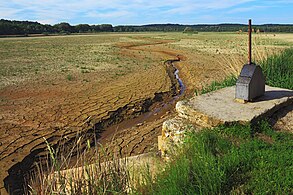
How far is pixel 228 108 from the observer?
5352 mm

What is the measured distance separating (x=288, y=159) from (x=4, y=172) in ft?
17.0

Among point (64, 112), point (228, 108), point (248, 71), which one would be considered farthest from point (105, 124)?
point (248, 71)

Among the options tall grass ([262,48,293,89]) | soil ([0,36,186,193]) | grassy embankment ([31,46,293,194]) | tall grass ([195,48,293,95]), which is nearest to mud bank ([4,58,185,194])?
soil ([0,36,186,193])

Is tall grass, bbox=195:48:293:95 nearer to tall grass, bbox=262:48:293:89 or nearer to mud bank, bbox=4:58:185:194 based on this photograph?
tall grass, bbox=262:48:293:89

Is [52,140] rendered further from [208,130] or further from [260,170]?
[260,170]

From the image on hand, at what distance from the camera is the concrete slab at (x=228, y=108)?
489cm

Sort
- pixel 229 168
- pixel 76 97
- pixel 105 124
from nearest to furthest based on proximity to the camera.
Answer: pixel 229 168 < pixel 105 124 < pixel 76 97

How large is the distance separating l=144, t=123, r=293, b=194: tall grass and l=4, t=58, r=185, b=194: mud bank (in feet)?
4.19

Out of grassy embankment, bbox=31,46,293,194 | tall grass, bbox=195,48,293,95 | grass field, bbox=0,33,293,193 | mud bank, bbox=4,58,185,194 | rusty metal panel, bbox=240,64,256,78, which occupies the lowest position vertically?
mud bank, bbox=4,58,185,194

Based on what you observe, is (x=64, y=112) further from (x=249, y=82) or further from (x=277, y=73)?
(x=277, y=73)

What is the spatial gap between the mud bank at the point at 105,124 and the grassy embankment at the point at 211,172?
79 cm

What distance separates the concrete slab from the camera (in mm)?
4891

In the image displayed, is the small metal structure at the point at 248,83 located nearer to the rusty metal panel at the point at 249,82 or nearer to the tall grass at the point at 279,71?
the rusty metal panel at the point at 249,82

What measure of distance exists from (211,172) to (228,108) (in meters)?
2.24
